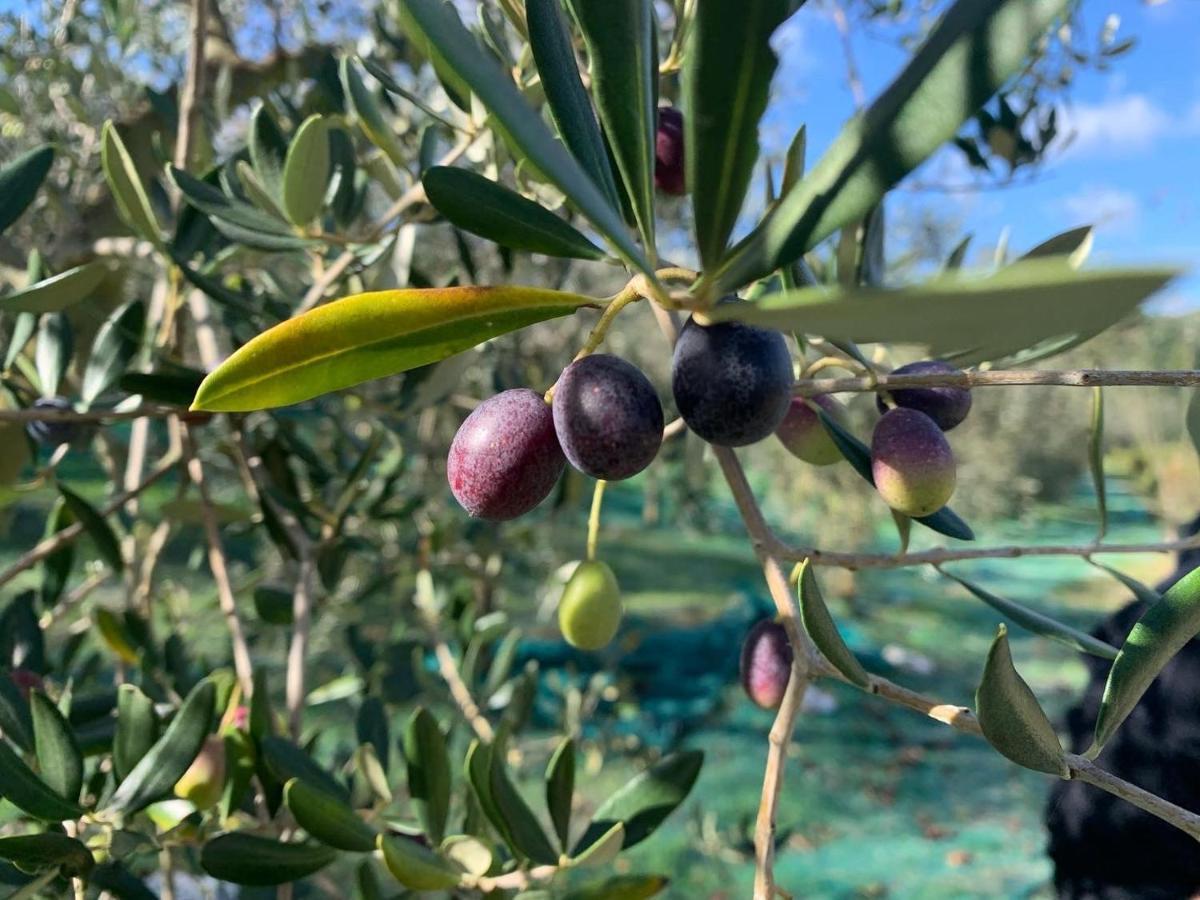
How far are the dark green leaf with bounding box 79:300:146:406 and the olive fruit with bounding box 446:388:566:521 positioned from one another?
674 mm

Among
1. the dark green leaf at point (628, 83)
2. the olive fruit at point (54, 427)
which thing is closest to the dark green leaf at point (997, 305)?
the dark green leaf at point (628, 83)

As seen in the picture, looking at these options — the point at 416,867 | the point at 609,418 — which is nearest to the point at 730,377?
the point at 609,418

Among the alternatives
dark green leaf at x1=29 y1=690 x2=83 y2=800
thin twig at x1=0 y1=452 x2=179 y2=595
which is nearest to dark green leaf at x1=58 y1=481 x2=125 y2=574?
thin twig at x1=0 y1=452 x2=179 y2=595

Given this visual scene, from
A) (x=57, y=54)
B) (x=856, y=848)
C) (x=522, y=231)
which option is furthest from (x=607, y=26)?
(x=856, y=848)

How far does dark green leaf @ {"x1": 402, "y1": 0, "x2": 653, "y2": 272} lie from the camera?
357 mm

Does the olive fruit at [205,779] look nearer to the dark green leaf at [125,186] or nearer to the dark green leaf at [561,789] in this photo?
the dark green leaf at [561,789]

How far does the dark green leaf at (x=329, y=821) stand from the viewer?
75 centimetres

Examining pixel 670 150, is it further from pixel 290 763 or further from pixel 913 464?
pixel 290 763

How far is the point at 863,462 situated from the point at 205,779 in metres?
0.68

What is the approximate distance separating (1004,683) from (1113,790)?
0.29 feet

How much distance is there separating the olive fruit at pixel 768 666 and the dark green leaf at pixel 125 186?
723mm

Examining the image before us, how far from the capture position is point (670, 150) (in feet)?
2.62

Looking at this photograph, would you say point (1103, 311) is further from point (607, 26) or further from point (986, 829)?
point (986, 829)

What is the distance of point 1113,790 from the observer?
1.60 feet
